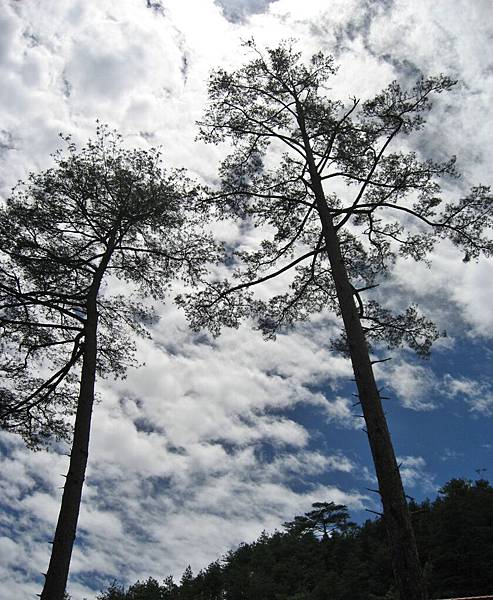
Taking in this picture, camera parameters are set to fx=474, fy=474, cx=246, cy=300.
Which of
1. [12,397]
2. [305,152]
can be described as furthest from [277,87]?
[12,397]

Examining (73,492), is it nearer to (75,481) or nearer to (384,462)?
(75,481)

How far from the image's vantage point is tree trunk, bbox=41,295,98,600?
22.8 feet

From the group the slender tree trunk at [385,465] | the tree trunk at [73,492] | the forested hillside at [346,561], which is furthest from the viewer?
→ the forested hillside at [346,561]

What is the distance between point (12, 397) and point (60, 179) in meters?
4.77

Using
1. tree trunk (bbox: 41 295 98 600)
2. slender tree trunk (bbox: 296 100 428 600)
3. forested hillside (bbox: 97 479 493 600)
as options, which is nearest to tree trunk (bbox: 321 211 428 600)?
slender tree trunk (bbox: 296 100 428 600)

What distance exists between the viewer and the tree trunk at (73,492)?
6941 millimetres

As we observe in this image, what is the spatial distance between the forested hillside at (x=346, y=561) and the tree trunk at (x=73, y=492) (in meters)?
26.3

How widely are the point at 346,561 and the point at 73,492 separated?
182 feet

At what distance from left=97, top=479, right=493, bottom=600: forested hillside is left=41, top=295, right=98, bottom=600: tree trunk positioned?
1034 inches

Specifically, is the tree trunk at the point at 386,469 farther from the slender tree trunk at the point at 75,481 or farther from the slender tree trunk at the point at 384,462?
the slender tree trunk at the point at 75,481

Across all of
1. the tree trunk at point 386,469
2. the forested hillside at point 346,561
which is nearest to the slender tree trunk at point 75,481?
the tree trunk at point 386,469

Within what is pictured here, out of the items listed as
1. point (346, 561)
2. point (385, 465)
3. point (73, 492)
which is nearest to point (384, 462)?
point (385, 465)

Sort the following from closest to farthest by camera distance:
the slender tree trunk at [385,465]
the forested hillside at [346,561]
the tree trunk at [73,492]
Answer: the slender tree trunk at [385,465]
the tree trunk at [73,492]
the forested hillside at [346,561]

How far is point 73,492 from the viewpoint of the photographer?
7.60m
